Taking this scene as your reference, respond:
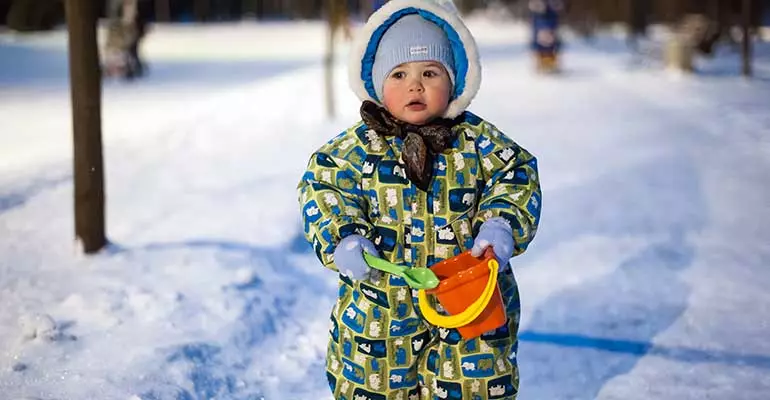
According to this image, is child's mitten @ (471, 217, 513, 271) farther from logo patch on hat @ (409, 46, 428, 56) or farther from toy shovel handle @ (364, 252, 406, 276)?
logo patch on hat @ (409, 46, 428, 56)

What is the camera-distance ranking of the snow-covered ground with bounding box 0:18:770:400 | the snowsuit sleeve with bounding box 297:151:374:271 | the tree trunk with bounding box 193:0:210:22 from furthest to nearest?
the tree trunk with bounding box 193:0:210:22 < the snow-covered ground with bounding box 0:18:770:400 < the snowsuit sleeve with bounding box 297:151:374:271

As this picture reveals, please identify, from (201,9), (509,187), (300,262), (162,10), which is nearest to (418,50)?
(509,187)

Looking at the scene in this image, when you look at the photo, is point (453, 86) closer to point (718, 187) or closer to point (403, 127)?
point (403, 127)

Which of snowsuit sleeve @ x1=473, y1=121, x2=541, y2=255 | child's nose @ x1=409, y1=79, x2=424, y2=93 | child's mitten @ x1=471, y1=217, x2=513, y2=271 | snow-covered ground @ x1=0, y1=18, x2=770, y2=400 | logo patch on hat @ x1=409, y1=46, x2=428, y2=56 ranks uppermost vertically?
logo patch on hat @ x1=409, y1=46, x2=428, y2=56

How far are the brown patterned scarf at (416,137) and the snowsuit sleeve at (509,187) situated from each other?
12cm

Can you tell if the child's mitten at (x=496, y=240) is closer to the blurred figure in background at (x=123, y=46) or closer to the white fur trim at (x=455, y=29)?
the white fur trim at (x=455, y=29)

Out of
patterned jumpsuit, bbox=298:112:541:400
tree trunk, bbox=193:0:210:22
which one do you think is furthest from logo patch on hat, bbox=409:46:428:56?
tree trunk, bbox=193:0:210:22

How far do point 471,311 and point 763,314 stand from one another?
224cm

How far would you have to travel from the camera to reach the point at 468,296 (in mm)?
2090

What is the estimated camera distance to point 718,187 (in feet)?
18.7

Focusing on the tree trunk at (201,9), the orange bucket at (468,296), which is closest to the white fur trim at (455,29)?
the orange bucket at (468,296)

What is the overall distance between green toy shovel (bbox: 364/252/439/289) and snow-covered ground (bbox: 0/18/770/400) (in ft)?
3.66

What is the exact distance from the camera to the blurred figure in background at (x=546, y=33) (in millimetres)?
13523

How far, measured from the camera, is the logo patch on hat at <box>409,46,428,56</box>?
88.3 inches
